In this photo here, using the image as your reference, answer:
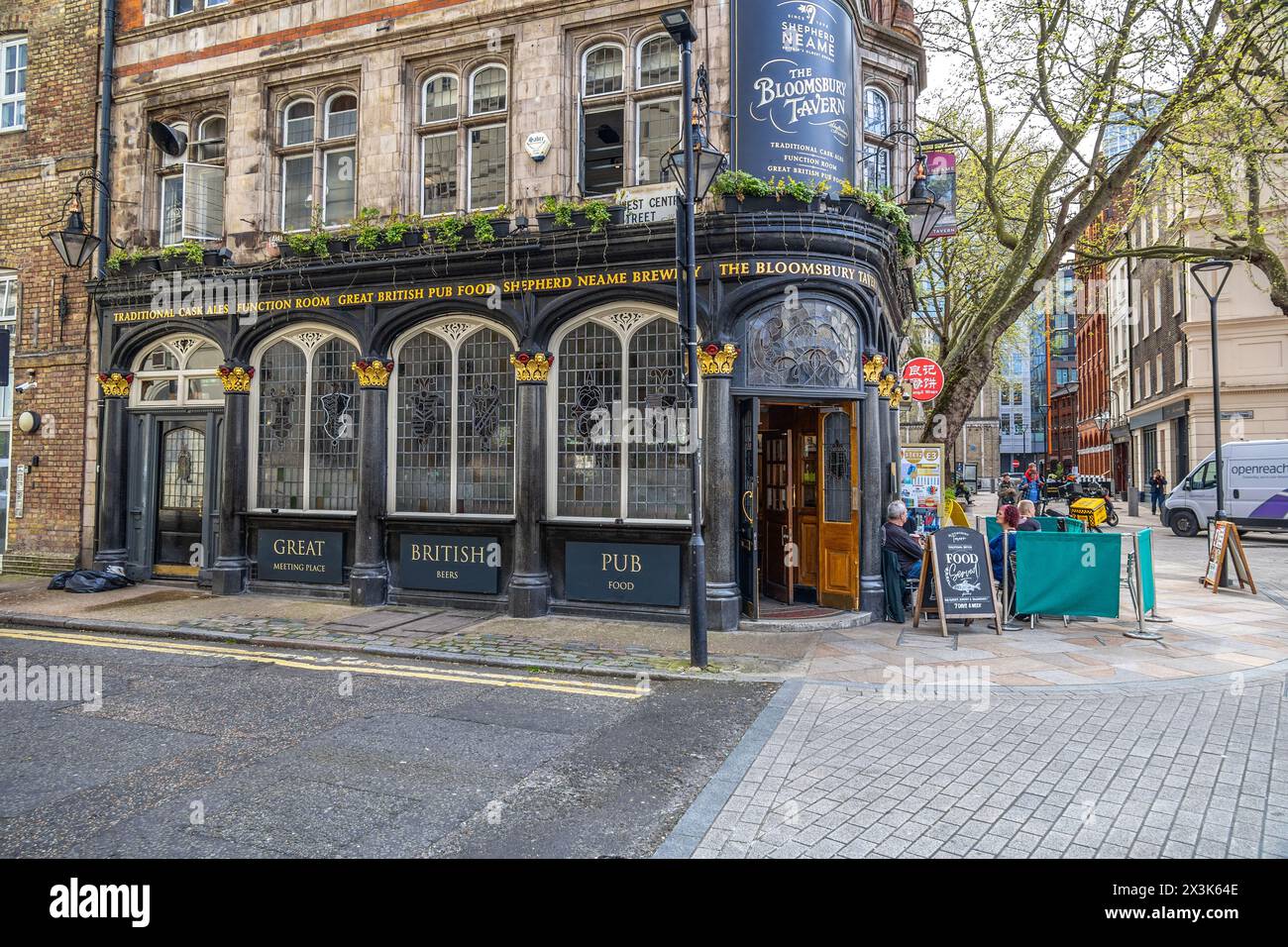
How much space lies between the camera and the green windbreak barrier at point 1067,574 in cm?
943

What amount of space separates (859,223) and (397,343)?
7.00 metres

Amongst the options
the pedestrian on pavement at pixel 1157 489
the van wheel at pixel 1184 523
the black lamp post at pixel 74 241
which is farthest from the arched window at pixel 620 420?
the pedestrian on pavement at pixel 1157 489

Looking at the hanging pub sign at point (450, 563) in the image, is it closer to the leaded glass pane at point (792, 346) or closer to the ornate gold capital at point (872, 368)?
the leaded glass pane at point (792, 346)

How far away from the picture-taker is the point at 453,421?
1148 centimetres

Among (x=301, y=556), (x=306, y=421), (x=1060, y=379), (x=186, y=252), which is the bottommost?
(x=301, y=556)

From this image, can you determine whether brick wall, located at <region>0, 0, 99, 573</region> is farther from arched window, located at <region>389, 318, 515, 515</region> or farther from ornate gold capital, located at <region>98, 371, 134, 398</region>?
arched window, located at <region>389, 318, 515, 515</region>

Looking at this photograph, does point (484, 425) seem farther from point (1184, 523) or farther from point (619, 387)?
point (1184, 523)

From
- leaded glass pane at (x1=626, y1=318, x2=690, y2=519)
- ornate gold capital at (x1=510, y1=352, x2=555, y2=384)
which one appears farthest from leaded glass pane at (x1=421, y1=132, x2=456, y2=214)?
leaded glass pane at (x1=626, y1=318, x2=690, y2=519)

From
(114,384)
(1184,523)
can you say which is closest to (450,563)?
(114,384)

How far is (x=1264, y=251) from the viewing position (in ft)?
52.9

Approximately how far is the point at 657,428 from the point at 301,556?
19.9 feet

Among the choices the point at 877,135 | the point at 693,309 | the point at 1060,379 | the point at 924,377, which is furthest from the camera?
the point at 1060,379

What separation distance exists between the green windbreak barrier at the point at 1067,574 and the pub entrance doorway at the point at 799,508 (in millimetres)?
2095
